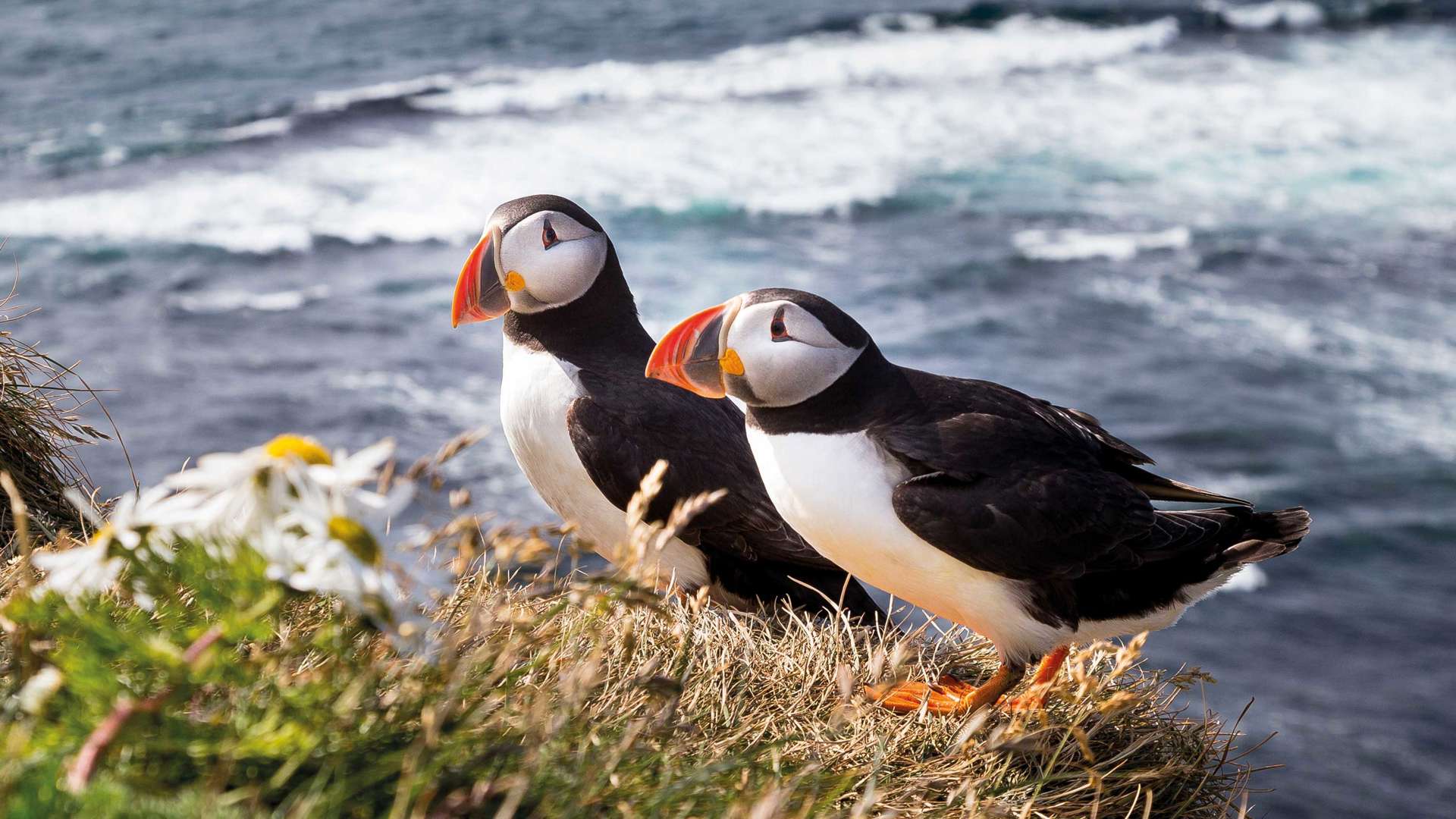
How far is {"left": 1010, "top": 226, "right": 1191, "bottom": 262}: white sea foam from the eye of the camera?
1405 cm

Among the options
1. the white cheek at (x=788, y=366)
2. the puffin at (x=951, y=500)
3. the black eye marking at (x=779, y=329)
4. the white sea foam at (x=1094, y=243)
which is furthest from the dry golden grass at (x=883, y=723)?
the white sea foam at (x=1094, y=243)

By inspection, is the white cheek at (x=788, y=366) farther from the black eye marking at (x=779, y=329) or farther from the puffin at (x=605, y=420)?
the puffin at (x=605, y=420)

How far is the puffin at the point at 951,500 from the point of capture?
11.2 ft

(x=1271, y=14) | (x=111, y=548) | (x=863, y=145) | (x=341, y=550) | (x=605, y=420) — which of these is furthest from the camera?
(x=1271, y=14)

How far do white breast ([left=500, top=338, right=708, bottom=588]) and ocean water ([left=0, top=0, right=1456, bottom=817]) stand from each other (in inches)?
183

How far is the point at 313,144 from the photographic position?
57.8 ft

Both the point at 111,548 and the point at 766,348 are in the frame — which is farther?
the point at 766,348

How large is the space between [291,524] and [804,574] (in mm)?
2641

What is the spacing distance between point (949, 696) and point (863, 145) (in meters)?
14.7

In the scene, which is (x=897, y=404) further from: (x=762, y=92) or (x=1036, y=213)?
(x=762, y=92)

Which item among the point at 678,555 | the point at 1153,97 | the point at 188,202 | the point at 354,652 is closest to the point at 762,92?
the point at 1153,97

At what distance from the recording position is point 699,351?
11.8 feet

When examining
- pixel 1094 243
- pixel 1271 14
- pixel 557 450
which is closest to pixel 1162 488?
pixel 557 450

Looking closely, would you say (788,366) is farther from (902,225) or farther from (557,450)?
(902,225)
